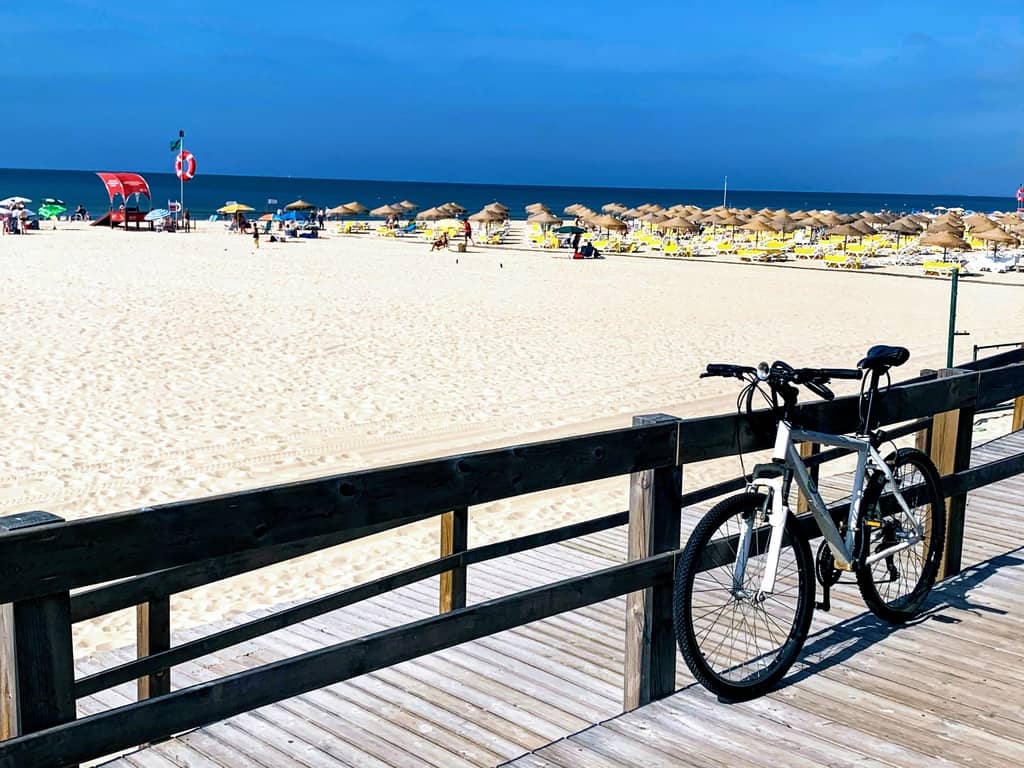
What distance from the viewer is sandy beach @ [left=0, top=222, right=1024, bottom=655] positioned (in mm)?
8055

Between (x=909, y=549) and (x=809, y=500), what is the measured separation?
923 millimetres

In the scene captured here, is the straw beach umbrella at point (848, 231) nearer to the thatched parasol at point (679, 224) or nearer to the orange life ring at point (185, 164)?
the thatched parasol at point (679, 224)

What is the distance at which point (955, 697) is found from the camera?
312 cm

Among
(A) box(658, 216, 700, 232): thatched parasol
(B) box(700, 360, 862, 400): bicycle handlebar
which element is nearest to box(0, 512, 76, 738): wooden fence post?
(B) box(700, 360, 862, 400): bicycle handlebar

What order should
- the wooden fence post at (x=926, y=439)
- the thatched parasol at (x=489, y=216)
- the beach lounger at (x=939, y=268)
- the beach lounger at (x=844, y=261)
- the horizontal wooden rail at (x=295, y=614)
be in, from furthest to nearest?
the thatched parasol at (x=489, y=216) < the beach lounger at (x=844, y=261) < the beach lounger at (x=939, y=268) < the wooden fence post at (x=926, y=439) < the horizontal wooden rail at (x=295, y=614)

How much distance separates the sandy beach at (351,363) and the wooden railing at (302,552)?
2976mm

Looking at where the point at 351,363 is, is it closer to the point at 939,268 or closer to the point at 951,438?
the point at 951,438

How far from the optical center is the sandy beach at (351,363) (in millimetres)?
8055

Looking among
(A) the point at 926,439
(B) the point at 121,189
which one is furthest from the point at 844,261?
(A) the point at 926,439

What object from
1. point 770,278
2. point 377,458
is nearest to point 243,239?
point 770,278

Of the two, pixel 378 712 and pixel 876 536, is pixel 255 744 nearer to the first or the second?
pixel 378 712

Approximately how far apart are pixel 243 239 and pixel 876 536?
3919cm

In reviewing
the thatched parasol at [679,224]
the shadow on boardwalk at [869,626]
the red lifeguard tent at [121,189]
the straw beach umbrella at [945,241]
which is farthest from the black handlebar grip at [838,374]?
the red lifeguard tent at [121,189]

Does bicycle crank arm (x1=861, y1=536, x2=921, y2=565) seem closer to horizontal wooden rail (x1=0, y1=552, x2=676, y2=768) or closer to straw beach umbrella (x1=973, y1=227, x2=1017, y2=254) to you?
horizontal wooden rail (x1=0, y1=552, x2=676, y2=768)
